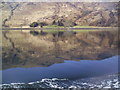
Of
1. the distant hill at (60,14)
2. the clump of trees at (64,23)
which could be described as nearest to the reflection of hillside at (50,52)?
the distant hill at (60,14)

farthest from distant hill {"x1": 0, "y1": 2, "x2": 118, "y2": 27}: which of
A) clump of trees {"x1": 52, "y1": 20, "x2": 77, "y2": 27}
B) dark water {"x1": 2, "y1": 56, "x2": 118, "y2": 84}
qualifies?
dark water {"x1": 2, "y1": 56, "x2": 118, "y2": 84}

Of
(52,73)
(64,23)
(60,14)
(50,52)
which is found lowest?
(50,52)

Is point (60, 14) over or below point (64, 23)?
over

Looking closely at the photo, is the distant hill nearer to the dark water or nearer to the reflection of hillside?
the reflection of hillside

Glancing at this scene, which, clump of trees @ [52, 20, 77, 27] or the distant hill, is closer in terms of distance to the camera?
clump of trees @ [52, 20, 77, 27]

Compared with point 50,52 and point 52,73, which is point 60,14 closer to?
point 50,52

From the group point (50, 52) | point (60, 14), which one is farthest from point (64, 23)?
point (50, 52)

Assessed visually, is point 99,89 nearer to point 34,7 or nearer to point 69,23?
point 69,23

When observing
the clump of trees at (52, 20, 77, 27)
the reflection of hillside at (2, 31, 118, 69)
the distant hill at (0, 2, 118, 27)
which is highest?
the distant hill at (0, 2, 118, 27)
